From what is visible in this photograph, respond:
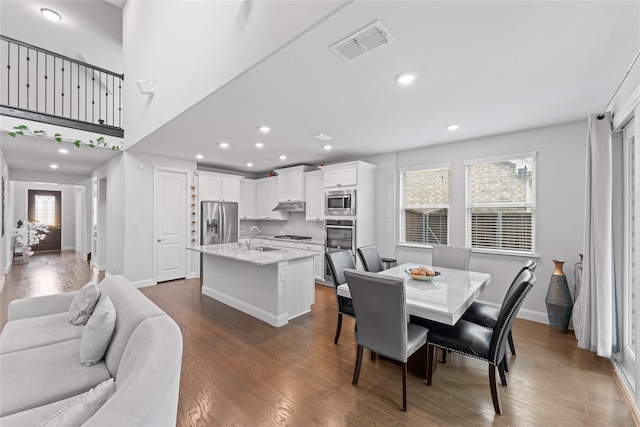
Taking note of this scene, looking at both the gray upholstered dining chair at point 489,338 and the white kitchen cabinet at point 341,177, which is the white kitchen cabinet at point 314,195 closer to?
the white kitchen cabinet at point 341,177

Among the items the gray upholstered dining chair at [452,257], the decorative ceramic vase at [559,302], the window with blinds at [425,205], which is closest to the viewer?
the decorative ceramic vase at [559,302]

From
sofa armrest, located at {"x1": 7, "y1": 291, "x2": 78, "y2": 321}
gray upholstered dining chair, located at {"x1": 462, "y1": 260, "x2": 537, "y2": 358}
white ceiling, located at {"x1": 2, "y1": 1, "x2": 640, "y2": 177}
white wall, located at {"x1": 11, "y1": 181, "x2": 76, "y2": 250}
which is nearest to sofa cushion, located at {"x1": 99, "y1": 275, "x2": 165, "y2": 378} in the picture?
sofa armrest, located at {"x1": 7, "y1": 291, "x2": 78, "y2": 321}

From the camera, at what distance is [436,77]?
2.26 m

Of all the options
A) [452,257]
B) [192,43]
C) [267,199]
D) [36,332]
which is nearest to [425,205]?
[452,257]

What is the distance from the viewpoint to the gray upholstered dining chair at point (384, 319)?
6.25ft

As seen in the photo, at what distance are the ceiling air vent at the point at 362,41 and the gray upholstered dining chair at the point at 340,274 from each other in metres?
1.94

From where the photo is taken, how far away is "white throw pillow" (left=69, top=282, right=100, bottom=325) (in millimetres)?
2279

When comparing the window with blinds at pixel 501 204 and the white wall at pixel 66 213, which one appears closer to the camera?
the window with blinds at pixel 501 204

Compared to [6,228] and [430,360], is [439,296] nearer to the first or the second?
[430,360]

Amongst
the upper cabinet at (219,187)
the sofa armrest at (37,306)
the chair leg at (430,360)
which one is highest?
the upper cabinet at (219,187)

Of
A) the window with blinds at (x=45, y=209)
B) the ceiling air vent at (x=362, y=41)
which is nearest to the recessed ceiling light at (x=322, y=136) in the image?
the ceiling air vent at (x=362, y=41)

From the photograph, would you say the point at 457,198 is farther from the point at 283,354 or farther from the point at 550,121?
the point at 283,354

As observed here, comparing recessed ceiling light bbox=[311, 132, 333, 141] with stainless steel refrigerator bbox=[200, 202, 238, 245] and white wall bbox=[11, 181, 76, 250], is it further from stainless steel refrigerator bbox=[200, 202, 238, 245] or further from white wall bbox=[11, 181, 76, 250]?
white wall bbox=[11, 181, 76, 250]

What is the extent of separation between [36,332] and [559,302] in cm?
511
